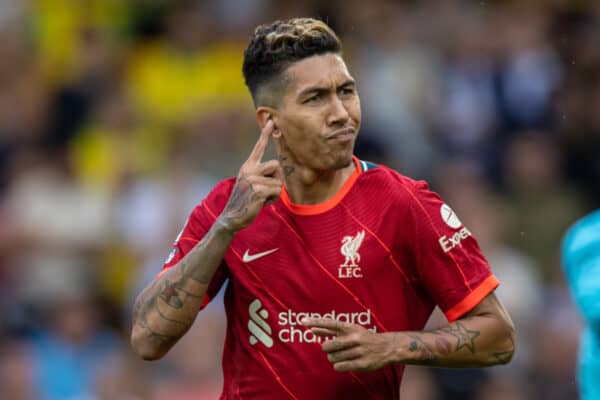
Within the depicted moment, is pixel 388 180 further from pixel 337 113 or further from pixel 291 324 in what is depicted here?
pixel 291 324

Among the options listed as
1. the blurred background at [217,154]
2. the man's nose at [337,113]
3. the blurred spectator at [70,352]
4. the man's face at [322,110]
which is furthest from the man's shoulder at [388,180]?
the blurred spectator at [70,352]

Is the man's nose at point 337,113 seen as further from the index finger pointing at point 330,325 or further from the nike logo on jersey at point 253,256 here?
the index finger pointing at point 330,325

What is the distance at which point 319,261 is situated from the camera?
4973 mm

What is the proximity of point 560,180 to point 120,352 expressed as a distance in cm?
370

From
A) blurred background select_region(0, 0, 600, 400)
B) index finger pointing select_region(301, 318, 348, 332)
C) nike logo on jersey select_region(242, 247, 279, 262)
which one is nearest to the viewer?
index finger pointing select_region(301, 318, 348, 332)

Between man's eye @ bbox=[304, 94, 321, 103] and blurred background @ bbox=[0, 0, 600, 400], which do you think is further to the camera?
blurred background @ bbox=[0, 0, 600, 400]

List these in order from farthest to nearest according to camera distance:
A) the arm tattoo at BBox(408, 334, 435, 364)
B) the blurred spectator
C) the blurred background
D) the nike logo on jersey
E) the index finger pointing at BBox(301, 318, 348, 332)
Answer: the blurred spectator
the blurred background
the nike logo on jersey
the arm tattoo at BBox(408, 334, 435, 364)
the index finger pointing at BBox(301, 318, 348, 332)

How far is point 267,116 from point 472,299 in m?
1.11

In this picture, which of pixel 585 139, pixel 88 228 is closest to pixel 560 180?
pixel 585 139

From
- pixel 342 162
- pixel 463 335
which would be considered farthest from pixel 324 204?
pixel 463 335

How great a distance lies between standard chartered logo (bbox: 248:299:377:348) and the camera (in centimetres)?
494

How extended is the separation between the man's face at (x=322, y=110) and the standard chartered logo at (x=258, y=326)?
61 centimetres

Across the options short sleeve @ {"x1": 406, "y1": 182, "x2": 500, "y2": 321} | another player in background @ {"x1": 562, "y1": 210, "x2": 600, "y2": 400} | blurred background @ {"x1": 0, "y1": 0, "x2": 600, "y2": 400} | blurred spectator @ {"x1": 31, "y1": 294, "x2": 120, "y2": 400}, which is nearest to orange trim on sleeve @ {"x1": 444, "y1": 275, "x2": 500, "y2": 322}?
short sleeve @ {"x1": 406, "y1": 182, "x2": 500, "y2": 321}

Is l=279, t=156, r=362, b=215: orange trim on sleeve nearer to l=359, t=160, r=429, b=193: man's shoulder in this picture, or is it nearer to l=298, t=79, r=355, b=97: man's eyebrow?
l=359, t=160, r=429, b=193: man's shoulder
